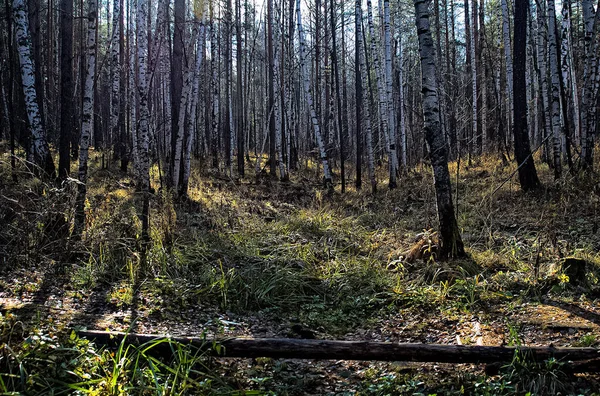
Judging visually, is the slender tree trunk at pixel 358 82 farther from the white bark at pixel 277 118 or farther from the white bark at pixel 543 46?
the white bark at pixel 543 46

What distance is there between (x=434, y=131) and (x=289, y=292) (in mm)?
2856

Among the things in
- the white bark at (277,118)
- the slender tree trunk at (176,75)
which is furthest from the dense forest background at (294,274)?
the white bark at (277,118)

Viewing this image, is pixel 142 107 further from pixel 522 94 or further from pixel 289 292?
pixel 522 94

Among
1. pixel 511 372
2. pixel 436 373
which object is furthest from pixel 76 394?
pixel 511 372

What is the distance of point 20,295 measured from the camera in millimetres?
4457

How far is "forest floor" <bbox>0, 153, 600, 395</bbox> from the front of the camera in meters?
3.12

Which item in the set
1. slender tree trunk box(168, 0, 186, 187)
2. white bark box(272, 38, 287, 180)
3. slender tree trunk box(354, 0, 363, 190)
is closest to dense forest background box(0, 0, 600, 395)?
slender tree trunk box(168, 0, 186, 187)

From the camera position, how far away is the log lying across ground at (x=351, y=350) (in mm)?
3201

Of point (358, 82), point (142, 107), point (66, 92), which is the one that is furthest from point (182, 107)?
point (358, 82)

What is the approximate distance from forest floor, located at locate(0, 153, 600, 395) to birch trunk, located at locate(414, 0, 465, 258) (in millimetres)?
443

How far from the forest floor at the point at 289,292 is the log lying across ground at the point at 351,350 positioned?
0.37ft

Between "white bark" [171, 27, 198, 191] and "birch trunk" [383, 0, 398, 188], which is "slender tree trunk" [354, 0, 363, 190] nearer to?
"birch trunk" [383, 0, 398, 188]

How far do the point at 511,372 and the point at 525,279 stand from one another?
2297 mm

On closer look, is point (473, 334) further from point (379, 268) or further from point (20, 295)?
point (20, 295)
